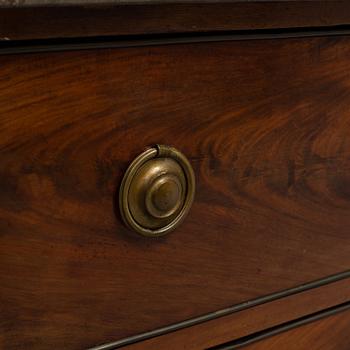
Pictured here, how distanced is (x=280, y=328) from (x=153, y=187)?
0.24m

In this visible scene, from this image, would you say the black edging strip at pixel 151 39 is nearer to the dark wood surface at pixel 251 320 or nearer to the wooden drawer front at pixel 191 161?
the wooden drawer front at pixel 191 161

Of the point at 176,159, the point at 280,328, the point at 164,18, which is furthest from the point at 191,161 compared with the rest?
the point at 280,328

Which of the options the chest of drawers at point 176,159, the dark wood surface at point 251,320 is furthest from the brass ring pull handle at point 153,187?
the dark wood surface at point 251,320

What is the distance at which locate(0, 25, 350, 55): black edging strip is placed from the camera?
43 centimetres

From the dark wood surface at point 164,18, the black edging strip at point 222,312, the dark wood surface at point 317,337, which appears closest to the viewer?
the dark wood surface at point 164,18

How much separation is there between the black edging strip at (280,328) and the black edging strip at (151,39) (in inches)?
11.5

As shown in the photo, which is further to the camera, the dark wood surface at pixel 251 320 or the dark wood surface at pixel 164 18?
the dark wood surface at pixel 251 320

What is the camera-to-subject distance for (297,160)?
581mm

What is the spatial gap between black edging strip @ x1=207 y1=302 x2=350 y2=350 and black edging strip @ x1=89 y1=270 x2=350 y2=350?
0.04 metres

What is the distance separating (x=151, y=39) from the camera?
467 millimetres

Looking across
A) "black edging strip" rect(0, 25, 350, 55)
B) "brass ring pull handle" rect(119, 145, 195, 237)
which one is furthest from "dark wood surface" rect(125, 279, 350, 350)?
"black edging strip" rect(0, 25, 350, 55)

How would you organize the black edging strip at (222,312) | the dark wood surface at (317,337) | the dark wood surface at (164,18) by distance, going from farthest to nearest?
the dark wood surface at (317,337), the black edging strip at (222,312), the dark wood surface at (164,18)

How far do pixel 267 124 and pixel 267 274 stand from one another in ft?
0.48

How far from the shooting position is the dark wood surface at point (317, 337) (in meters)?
0.66
